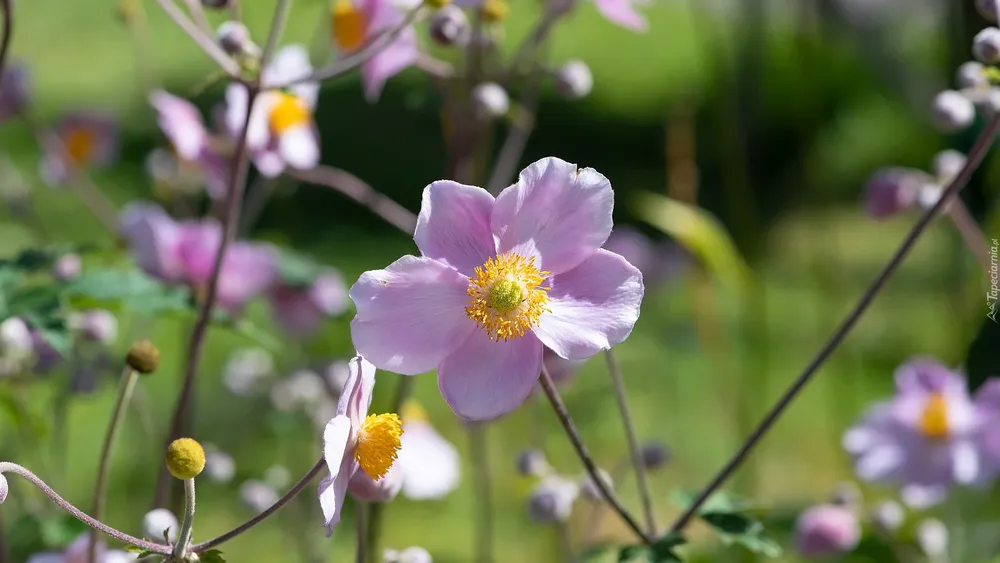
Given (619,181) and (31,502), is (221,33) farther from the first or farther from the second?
(619,181)

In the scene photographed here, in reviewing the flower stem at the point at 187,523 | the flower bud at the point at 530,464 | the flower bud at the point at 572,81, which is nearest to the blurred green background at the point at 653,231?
the flower bud at the point at 572,81

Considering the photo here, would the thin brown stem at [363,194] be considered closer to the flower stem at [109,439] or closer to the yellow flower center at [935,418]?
the flower stem at [109,439]

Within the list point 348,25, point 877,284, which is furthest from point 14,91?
point 877,284

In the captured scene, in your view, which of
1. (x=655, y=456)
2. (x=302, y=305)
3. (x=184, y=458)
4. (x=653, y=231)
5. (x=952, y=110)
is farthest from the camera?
(x=653, y=231)

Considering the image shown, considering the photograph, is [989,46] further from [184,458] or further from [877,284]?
[184,458]

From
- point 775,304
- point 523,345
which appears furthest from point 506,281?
point 775,304

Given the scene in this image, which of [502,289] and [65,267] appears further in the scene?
[65,267]

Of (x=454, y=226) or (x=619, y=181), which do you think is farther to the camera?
(x=619, y=181)
